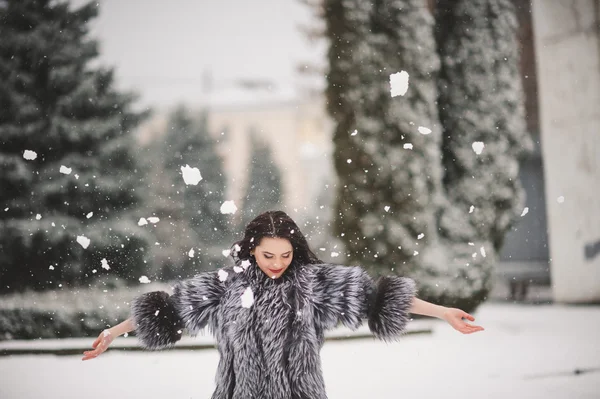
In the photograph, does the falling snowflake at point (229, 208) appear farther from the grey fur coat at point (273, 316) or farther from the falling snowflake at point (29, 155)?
the grey fur coat at point (273, 316)

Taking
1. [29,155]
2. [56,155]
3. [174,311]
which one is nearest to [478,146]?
[174,311]

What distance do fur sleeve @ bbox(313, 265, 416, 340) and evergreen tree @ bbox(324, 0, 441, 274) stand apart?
10.5 ft

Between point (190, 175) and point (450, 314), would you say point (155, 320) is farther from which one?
point (190, 175)

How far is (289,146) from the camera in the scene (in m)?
9.65

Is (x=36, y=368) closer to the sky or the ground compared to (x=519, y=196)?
closer to the ground

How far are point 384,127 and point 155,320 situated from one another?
3.67 metres

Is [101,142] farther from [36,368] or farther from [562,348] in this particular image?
[562,348]

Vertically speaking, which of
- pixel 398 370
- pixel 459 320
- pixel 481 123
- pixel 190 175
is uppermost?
pixel 481 123

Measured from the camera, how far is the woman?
1476 mm

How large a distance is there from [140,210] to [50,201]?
0.98 m

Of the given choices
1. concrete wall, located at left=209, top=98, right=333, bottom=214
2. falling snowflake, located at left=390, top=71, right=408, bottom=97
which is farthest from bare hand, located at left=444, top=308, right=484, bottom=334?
concrete wall, located at left=209, top=98, right=333, bottom=214

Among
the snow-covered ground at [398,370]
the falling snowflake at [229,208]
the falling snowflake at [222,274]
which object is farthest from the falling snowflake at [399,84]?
the falling snowflake at [222,274]

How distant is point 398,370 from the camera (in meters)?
3.13

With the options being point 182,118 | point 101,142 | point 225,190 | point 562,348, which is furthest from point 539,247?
point 182,118
